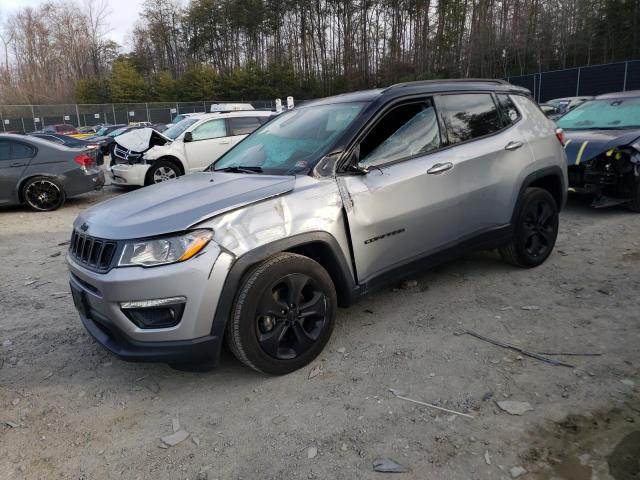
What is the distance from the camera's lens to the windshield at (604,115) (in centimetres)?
689

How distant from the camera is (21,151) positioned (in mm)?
8953

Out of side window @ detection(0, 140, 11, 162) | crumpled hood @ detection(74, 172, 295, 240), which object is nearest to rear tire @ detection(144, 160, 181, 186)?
side window @ detection(0, 140, 11, 162)

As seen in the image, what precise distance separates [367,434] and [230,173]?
6.86 ft

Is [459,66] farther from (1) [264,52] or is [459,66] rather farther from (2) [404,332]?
(2) [404,332]

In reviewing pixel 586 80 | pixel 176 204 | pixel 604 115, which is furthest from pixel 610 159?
pixel 586 80

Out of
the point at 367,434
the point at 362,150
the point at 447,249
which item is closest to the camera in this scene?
the point at 367,434

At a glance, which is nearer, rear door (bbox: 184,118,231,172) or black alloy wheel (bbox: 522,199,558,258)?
black alloy wheel (bbox: 522,199,558,258)

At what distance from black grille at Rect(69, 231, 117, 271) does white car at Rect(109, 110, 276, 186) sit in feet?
24.2

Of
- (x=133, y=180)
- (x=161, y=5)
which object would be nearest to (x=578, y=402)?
(x=133, y=180)

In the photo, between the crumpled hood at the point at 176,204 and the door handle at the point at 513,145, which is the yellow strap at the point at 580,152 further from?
the crumpled hood at the point at 176,204

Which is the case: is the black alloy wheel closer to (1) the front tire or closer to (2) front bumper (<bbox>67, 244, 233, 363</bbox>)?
(1) the front tire

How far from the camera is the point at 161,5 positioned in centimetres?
6538

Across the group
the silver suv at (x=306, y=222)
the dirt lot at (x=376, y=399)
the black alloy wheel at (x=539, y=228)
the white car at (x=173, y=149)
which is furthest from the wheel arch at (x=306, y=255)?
→ the white car at (x=173, y=149)

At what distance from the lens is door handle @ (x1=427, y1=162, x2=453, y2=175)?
356 cm
